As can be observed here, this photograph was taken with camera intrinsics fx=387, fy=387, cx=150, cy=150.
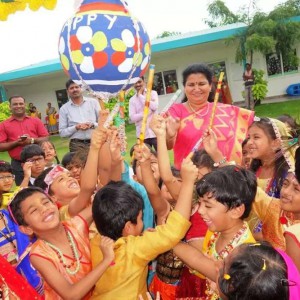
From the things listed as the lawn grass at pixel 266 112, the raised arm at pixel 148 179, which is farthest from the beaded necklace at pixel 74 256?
the lawn grass at pixel 266 112

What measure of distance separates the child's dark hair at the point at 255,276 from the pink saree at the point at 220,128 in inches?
58.4

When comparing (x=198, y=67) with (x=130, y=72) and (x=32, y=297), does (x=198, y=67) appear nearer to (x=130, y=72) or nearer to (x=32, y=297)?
(x=130, y=72)

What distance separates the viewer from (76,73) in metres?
2.36

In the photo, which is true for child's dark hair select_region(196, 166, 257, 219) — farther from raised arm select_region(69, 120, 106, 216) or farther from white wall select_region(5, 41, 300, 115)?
white wall select_region(5, 41, 300, 115)

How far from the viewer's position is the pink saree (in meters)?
2.66

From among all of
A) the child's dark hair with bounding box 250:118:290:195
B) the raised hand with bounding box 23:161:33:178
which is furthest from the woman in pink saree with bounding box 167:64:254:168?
the raised hand with bounding box 23:161:33:178

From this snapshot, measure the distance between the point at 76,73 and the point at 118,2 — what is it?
0.50 metres

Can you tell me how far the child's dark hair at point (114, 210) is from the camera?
1758mm

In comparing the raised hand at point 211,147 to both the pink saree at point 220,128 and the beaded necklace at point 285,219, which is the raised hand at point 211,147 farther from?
the beaded necklace at point 285,219

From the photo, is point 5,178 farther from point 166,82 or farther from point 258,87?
point 166,82

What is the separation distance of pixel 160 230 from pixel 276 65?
1444 centimetres

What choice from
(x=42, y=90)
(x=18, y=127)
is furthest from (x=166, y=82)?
(x=18, y=127)

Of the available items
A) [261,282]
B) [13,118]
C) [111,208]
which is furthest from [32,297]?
[13,118]

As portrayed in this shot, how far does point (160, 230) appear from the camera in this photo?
65.1 inches
